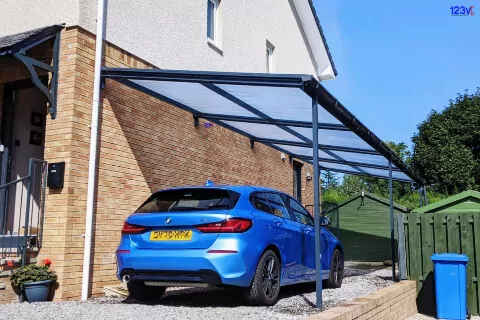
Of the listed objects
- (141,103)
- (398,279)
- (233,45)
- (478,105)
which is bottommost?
(398,279)

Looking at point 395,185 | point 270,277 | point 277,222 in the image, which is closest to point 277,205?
point 277,222

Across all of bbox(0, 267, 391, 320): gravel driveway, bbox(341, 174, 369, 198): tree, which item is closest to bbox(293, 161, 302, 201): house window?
bbox(0, 267, 391, 320): gravel driveway

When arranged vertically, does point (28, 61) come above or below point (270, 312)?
above

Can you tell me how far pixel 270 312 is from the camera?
227 inches

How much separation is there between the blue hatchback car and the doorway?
2757mm

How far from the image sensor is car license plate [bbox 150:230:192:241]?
5980 mm

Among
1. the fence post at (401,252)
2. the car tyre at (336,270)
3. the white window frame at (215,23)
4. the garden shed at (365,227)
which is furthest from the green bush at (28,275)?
the garden shed at (365,227)

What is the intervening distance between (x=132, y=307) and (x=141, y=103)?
13.2 ft

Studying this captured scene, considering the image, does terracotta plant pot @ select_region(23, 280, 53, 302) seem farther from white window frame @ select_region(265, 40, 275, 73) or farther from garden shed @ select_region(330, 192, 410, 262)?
garden shed @ select_region(330, 192, 410, 262)

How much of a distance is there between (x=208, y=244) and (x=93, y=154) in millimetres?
2765

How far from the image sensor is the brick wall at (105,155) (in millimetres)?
7328

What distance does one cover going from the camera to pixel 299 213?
7918 mm

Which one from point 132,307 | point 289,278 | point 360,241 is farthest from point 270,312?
point 360,241

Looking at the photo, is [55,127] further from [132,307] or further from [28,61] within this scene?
[132,307]
